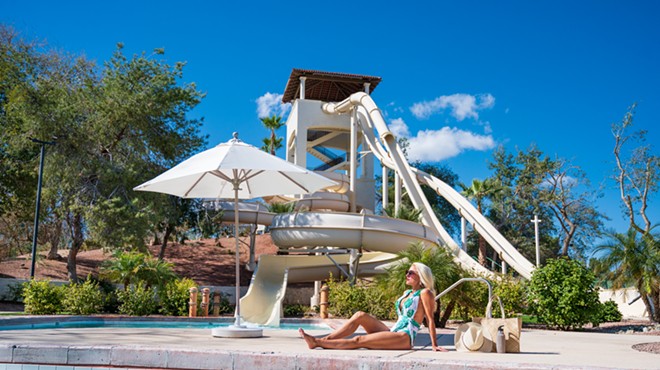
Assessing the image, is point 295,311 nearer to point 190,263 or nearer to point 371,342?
point 190,263

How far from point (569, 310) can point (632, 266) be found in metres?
5.28

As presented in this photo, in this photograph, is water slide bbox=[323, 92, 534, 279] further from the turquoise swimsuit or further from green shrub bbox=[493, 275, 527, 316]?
the turquoise swimsuit

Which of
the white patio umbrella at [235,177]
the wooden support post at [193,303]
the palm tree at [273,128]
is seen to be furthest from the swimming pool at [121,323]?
the palm tree at [273,128]

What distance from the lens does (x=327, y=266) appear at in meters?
23.9

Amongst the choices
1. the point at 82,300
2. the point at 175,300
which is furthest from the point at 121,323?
the point at 175,300

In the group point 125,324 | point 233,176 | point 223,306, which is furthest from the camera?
point 223,306

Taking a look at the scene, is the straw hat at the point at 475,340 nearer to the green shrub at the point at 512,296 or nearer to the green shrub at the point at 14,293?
the green shrub at the point at 512,296

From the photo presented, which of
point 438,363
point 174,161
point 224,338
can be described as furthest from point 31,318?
point 174,161

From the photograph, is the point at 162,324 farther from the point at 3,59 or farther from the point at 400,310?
the point at 3,59

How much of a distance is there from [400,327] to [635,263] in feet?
49.9

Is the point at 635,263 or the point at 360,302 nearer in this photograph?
the point at 360,302

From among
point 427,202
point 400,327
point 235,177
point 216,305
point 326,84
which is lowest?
point 216,305

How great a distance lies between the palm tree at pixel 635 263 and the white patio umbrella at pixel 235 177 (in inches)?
522

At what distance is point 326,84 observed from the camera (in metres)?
42.6
